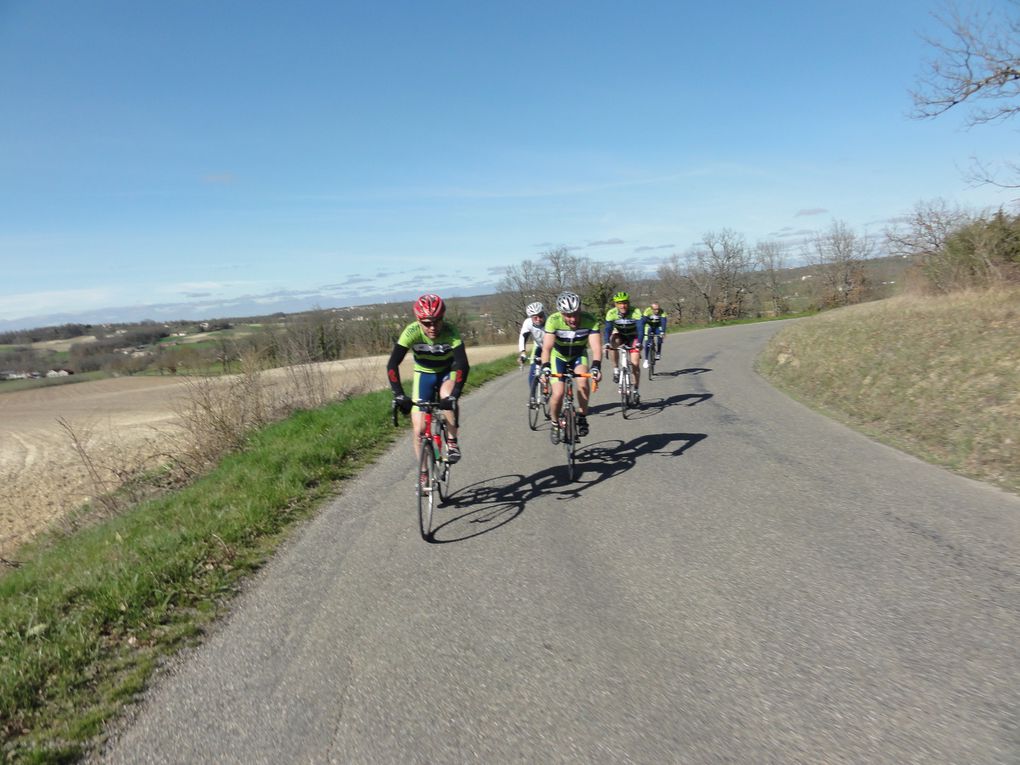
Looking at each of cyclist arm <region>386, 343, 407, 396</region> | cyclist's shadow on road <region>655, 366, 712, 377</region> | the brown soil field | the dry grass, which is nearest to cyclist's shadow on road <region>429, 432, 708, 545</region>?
cyclist arm <region>386, 343, 407, 396</region>

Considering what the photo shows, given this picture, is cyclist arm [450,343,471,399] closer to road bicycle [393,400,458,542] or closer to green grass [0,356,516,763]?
road bicycle [393,400,458,542]

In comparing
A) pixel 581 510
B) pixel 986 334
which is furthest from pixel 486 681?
pixel 986 334

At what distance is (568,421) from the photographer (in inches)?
316

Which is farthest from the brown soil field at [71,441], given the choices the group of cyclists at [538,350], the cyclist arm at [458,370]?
the cyclist arm at [458,370]

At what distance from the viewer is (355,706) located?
11.1ft

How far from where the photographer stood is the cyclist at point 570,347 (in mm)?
8664

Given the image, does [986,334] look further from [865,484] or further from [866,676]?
[866,676]

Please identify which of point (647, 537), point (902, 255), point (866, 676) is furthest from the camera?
point (902, 255)

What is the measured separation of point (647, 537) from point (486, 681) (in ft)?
8.00

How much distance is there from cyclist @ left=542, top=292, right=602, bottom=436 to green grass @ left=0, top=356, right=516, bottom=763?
10.3ft

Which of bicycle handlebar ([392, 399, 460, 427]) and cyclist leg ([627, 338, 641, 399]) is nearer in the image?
bicycle handlebar ([392, 399, 460, 427])

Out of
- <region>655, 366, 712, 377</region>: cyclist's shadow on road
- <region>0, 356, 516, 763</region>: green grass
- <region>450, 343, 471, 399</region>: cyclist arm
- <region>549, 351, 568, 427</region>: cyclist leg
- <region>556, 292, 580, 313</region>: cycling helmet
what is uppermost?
<region>556, 292, 580, 313</region>: cycling helmet

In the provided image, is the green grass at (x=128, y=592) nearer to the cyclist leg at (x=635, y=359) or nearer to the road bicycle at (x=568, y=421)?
the road bicycle at (x=568, y=421)

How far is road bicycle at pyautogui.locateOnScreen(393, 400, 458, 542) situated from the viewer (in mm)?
6090
